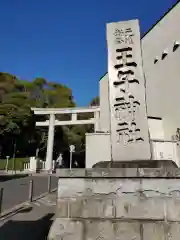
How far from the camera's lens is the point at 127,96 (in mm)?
4594

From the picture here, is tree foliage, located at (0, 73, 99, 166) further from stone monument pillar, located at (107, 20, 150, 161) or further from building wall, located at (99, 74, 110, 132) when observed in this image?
stone monument pillar, located at (107, 20, 150, 161)

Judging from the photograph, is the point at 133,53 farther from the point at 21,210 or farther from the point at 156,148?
the point at 156,148

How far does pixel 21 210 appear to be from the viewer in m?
6.64

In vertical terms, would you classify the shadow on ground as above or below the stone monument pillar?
below

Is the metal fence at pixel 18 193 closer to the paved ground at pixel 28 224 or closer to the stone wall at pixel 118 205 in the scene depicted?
the paved ground at pixel 28 224

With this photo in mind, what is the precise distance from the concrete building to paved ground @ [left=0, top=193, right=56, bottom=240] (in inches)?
347

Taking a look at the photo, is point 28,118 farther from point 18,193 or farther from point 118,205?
point 118,205

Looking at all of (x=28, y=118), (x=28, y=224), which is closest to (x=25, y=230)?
(x=28, y=224)

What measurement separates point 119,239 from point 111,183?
2.40 ft

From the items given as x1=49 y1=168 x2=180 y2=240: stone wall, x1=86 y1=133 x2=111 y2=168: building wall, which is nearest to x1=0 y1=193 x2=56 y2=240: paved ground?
x1=49 y1=168 x2=180 y2=240: stone wall

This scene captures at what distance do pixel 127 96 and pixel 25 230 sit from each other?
349cm

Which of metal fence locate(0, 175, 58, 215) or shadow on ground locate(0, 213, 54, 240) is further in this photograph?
metal fence locate(0, 175, 58, 215)

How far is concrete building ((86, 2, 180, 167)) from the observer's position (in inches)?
613

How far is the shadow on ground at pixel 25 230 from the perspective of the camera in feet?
13.5
